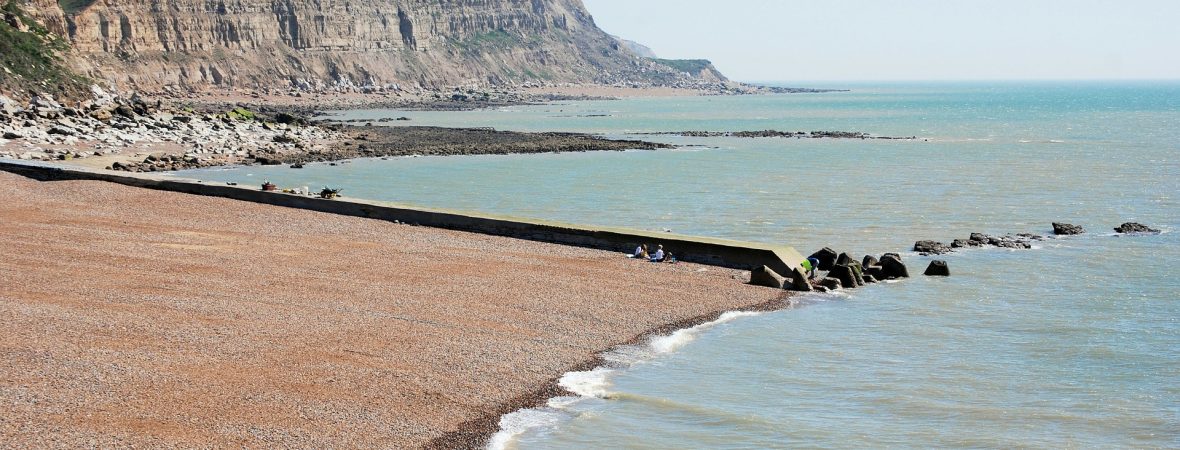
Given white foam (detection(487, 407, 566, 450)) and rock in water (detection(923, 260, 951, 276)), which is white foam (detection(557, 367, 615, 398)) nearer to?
white foam (detection(487, 407, 566, 450))

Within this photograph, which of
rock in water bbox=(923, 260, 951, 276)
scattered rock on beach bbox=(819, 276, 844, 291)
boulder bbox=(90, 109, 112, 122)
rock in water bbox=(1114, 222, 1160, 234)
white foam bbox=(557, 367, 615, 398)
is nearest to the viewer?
white foam bbox=(557, 367, 615, 398)

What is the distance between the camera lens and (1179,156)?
62062 millimetres

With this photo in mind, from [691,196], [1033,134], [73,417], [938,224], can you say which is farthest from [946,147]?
[73,417]

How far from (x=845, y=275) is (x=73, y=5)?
3663 inches

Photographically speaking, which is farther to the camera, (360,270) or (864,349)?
(360,270)

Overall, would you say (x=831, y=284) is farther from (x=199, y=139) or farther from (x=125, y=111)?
(x=125, y=111)

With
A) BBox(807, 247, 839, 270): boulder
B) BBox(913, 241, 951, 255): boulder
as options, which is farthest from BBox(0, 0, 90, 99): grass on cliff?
BBox(807, 247, 839, 270): boulder

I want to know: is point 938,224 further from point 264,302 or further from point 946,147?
point 946,147

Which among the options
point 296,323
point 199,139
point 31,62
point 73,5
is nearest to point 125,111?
point 199,139

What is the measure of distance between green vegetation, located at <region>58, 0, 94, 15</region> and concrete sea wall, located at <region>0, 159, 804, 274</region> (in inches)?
2739

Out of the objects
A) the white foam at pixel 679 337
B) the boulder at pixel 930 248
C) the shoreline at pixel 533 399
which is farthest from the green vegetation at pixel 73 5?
the shoreline at pixel 533 399

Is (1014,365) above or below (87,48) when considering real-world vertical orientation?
below

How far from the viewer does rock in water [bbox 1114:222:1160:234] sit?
31.1 metres

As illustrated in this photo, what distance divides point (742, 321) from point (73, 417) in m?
10.3
